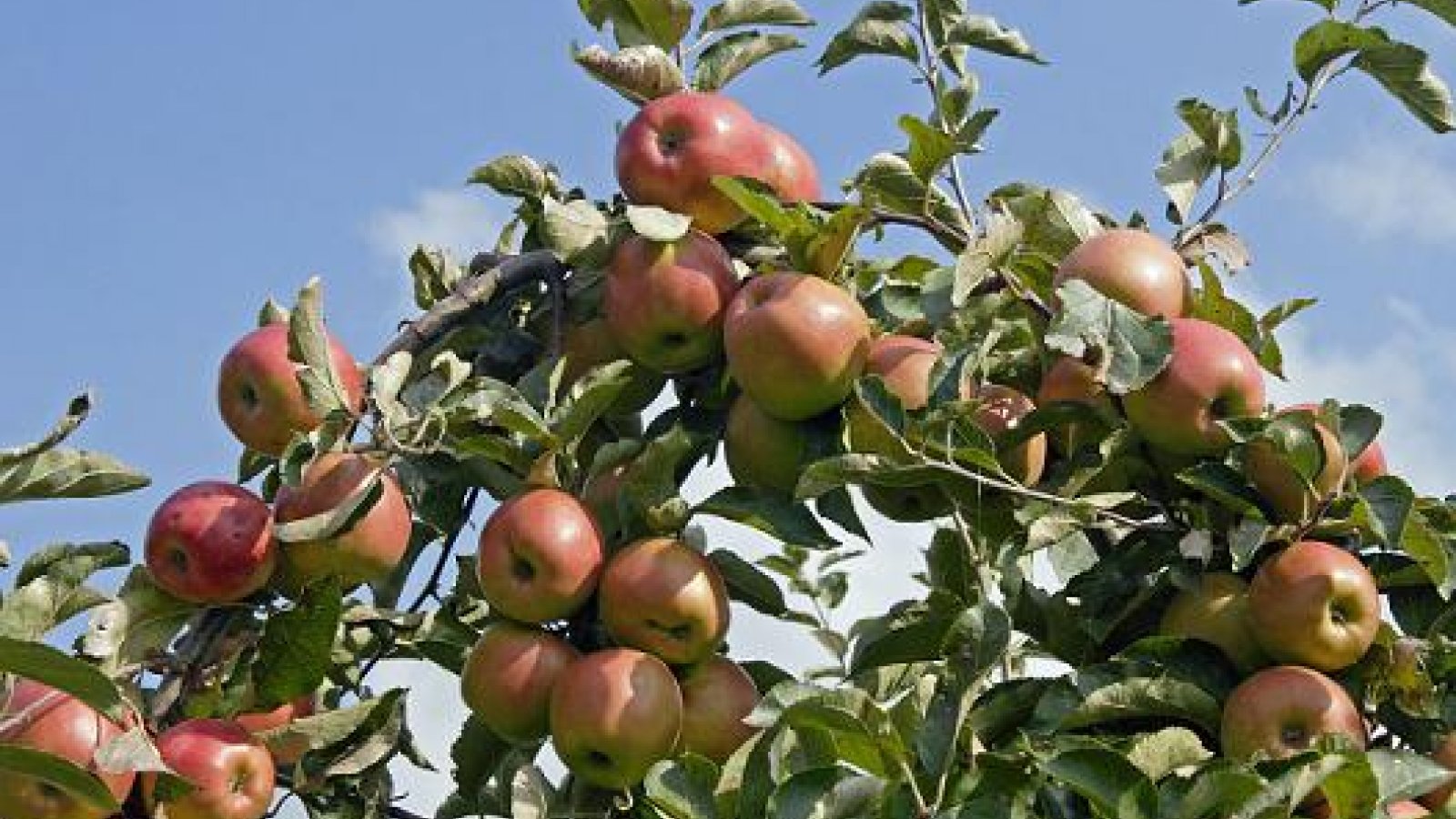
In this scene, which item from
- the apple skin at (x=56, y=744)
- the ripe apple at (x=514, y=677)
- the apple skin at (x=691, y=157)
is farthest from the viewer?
the apple skin at (x=691, y=157)

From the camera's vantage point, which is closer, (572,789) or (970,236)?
(572,789)

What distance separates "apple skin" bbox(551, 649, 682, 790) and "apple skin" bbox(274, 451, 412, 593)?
0.29m

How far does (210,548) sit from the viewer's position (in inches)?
105

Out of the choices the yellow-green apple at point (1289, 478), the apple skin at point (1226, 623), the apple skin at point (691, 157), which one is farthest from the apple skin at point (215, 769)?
the yellow-green apple at point (1289, 478)

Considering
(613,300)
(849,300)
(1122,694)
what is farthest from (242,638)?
(1122,694)

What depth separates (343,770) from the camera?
Answer: 2.82m

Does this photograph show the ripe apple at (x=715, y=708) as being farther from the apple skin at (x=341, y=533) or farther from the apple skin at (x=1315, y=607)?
the apple skin at (x=1315, y=607)

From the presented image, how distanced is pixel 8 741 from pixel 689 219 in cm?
110

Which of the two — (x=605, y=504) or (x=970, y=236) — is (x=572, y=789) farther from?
(x=970, y=236)

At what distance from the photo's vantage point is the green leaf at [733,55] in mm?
3246

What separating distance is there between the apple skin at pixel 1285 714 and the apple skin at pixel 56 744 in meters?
1.29

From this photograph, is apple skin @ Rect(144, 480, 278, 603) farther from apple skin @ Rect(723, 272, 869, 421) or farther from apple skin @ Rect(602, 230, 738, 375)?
apple skin @ Rect(723, 272, 869, 421)

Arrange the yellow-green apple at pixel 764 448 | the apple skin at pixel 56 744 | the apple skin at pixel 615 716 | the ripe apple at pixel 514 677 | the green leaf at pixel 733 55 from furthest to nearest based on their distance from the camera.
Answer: the green leaf at pixel 733 55
the yellow-green apple at pixel 764 448
the ripe apple at pixel 514 677
the apple skin at pixel 615 716
the apple skin at pixel 56 744

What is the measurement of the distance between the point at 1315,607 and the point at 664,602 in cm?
77
